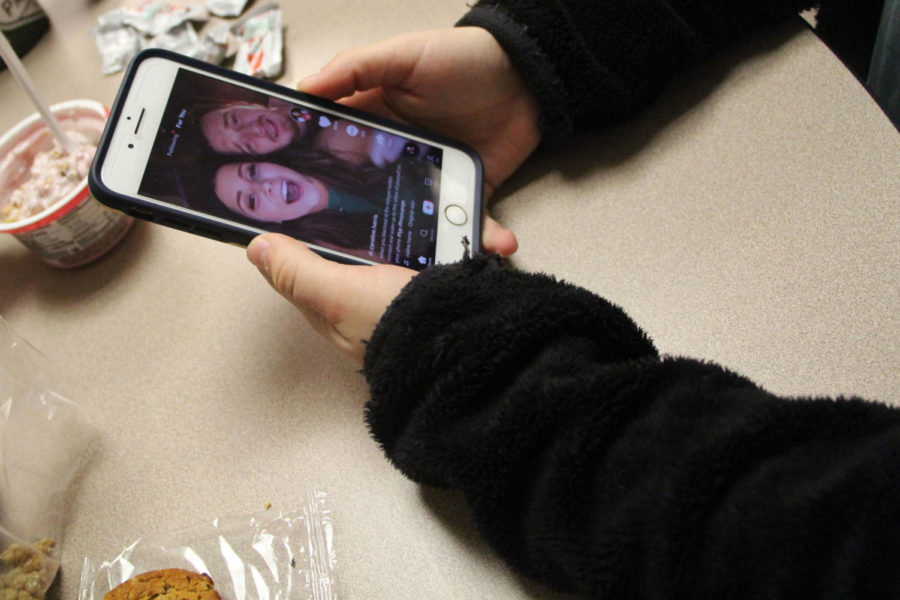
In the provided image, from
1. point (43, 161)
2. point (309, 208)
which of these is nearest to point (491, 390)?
point (309, 208)

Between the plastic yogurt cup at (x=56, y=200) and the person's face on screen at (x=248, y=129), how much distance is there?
10cm

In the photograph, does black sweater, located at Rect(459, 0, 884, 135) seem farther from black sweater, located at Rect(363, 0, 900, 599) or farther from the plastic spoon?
the plastic spoon

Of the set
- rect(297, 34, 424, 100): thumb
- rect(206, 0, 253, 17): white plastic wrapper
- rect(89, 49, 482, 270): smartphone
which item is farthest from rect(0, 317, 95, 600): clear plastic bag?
rect(206, 0, 253, 17): white plastic wrapper

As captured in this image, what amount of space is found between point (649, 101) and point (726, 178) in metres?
0.09

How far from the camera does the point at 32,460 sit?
15.9 inches

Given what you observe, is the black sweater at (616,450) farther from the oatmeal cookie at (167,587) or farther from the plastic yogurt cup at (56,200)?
the plastic yogurt cup at (56,200)

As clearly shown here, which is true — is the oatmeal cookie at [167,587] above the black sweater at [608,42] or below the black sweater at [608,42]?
below

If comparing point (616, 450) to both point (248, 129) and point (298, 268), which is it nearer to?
point (298, 268)

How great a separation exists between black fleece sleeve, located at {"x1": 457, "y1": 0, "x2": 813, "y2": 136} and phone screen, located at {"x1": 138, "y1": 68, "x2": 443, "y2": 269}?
13 cm

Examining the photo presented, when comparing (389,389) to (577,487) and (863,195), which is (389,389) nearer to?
(577,487)

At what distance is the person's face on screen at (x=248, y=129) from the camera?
43 centimetres

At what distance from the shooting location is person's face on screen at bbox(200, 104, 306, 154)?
1.41 ft

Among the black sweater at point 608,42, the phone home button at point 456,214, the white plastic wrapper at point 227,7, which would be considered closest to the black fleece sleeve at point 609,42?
the black sweater at point 608,42

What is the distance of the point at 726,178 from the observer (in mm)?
452
